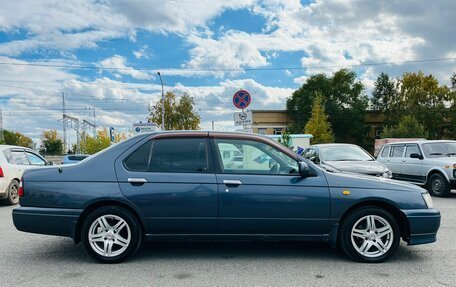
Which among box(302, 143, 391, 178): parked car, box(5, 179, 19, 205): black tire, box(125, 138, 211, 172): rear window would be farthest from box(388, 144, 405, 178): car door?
box(5, 179, 19, 205): black tire

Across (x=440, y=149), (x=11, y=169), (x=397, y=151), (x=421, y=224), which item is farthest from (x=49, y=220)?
Answer: (x=397, y=151)

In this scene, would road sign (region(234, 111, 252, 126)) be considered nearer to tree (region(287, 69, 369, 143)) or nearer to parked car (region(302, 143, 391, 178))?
parked car (region(302, 143, 391, 178))

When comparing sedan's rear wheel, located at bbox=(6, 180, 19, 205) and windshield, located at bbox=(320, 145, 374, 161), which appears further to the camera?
windshield, located at bbox=(320, 145, 374, 161)

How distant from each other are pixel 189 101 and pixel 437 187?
37.3m

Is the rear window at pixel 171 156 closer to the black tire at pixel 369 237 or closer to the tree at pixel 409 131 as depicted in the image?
the black tire at pixel 369 237

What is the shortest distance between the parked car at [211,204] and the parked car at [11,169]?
5.64m

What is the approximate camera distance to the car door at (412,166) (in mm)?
11859

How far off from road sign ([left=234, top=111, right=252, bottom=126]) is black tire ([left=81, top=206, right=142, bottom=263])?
721 centimetres

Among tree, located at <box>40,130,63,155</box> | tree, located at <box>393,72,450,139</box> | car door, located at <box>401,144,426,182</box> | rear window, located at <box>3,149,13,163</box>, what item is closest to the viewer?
rear window, located at <box>3,149,13,163</box>

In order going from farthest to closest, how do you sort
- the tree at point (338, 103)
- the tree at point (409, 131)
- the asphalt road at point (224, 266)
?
1. the tree at point (338, 103)
2. the tree at point (409, 131)
3. the asphalt road at point (224, 266)

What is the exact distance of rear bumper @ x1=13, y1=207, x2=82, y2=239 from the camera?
454 cm

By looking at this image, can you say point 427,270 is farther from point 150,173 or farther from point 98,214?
point 98,214

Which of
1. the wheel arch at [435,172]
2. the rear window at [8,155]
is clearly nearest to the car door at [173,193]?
the rear window at [8,155]

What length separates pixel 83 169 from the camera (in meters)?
4.65
